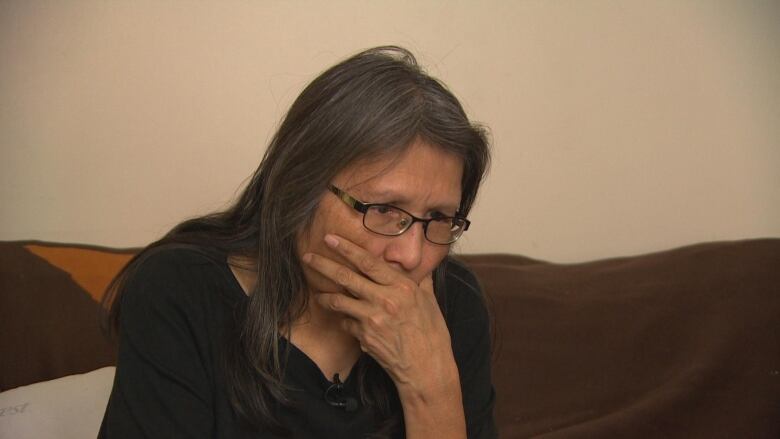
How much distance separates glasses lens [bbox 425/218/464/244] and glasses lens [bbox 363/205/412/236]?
0.04m

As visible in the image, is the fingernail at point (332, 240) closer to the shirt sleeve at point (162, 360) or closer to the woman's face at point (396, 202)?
the woman's face at point (396, 202)

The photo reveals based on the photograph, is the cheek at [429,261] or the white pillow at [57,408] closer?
the cheek at [429,261]

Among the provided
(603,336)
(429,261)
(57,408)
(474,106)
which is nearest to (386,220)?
(429,261)

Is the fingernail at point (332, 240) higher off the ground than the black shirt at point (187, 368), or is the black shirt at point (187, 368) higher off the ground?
the fingernail at point (332, 240)

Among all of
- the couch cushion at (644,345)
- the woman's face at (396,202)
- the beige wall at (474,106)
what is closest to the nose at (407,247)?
the woman's face at (396,202)

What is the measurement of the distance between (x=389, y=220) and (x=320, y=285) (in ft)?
0.50

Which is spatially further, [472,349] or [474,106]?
[474,106]

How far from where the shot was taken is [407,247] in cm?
118

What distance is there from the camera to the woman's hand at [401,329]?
3.86 ft

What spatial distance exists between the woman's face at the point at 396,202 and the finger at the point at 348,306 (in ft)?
0.06

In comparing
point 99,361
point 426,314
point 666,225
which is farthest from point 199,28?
point 666,225

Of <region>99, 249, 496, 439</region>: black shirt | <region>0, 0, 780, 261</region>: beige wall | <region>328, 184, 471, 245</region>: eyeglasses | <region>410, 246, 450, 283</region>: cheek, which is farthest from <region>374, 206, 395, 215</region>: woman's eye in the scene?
<region>0, 0, 780, 261</region>: beige wall

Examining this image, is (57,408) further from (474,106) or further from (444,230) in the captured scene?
(474,106)

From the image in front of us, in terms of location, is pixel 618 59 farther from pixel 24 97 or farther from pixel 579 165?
pixel 24 97
